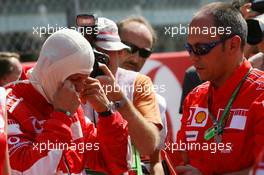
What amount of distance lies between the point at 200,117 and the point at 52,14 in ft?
15.9

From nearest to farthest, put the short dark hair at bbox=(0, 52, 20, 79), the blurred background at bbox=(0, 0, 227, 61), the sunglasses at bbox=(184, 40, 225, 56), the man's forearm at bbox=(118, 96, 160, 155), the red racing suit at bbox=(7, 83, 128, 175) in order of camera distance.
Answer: the red racing suit at bbox=(7, 83, 128, 175) < the sunglasses at bbox=(184, 40, 225, 56) < the man's forearm at bbox=(118, 96, 160, 155) < the short dark hair at bbox=(0, 52, 20, 79) < the blurred background at bbox=(0, 0, 227, 61)

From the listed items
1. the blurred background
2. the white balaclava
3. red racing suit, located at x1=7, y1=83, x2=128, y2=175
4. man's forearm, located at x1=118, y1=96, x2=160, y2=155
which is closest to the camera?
red racing suit, located at x1=7, y1=83, x2=128, y2=175

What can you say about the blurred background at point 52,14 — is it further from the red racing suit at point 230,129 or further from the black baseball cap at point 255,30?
the red racing suit at point 230,129

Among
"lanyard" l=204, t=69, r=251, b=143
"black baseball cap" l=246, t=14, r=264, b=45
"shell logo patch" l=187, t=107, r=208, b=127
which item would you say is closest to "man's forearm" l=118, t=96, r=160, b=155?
"shell logo patch" l=187, t=107, r=208, b=127

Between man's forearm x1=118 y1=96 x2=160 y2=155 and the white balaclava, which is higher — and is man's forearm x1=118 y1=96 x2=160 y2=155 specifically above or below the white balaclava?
below

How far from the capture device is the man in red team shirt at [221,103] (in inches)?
150

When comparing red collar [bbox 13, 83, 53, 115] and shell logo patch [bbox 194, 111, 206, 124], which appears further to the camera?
shell logo patch [bbox 194, 111, 206, 124]

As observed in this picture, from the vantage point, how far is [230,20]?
13.2 ft

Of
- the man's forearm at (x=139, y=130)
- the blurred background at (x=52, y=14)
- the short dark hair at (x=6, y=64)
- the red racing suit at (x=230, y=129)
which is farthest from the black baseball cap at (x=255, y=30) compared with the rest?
the short dark hair at (x=6, y=64)

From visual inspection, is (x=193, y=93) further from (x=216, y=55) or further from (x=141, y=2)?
(x=141, y=2)

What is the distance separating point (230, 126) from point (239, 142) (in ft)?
0.36

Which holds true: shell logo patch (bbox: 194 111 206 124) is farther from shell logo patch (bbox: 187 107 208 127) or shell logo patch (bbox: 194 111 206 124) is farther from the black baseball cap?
the black baseball cap

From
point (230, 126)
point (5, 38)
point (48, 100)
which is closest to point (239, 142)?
point (230, 126)

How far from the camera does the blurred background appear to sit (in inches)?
300
